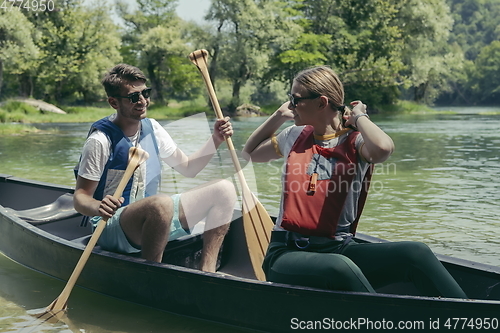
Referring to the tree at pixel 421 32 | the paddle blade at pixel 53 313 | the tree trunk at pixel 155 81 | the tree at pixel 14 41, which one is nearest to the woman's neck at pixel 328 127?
the paddle blade at pixel 53 313

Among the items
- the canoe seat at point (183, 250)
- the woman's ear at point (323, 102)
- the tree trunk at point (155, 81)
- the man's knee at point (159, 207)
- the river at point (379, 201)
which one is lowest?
the river at point (379, 201)

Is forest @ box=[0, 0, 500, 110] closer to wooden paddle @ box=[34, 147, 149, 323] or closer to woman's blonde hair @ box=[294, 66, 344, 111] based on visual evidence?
wooden paddle @ box=[34, 147, 149, 323]

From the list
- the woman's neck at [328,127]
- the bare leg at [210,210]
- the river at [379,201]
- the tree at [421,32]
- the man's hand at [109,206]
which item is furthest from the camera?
the tree at [421,32]

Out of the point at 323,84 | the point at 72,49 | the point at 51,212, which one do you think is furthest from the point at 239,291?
the point at 72,49

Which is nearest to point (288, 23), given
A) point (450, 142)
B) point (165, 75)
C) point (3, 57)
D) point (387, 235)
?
point (165, 75)

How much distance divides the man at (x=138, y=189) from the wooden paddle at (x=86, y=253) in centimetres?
9

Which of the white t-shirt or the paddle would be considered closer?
the white t-shirt

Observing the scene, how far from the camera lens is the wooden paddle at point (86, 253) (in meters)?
3.37

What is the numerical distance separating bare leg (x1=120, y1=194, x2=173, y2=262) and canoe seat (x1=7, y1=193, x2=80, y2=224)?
1768 mm

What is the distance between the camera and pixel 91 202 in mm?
3355

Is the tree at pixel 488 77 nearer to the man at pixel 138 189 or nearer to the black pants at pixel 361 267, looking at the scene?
the man at pixel 138 189

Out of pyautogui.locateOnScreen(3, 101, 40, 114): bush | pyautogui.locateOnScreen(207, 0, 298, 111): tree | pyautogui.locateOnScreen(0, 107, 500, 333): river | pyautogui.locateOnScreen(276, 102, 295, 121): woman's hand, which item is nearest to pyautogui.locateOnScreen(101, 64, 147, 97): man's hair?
pyautogui.locateOnScreen(0, 107, 500, 333): river

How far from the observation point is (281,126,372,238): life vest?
276 cm

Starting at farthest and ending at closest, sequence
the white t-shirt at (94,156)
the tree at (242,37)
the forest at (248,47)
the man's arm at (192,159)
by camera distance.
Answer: the tree at (242,37)
the forest at (248,47)
the man's arm at (192,159)
the white t-shirt at (94,156)
